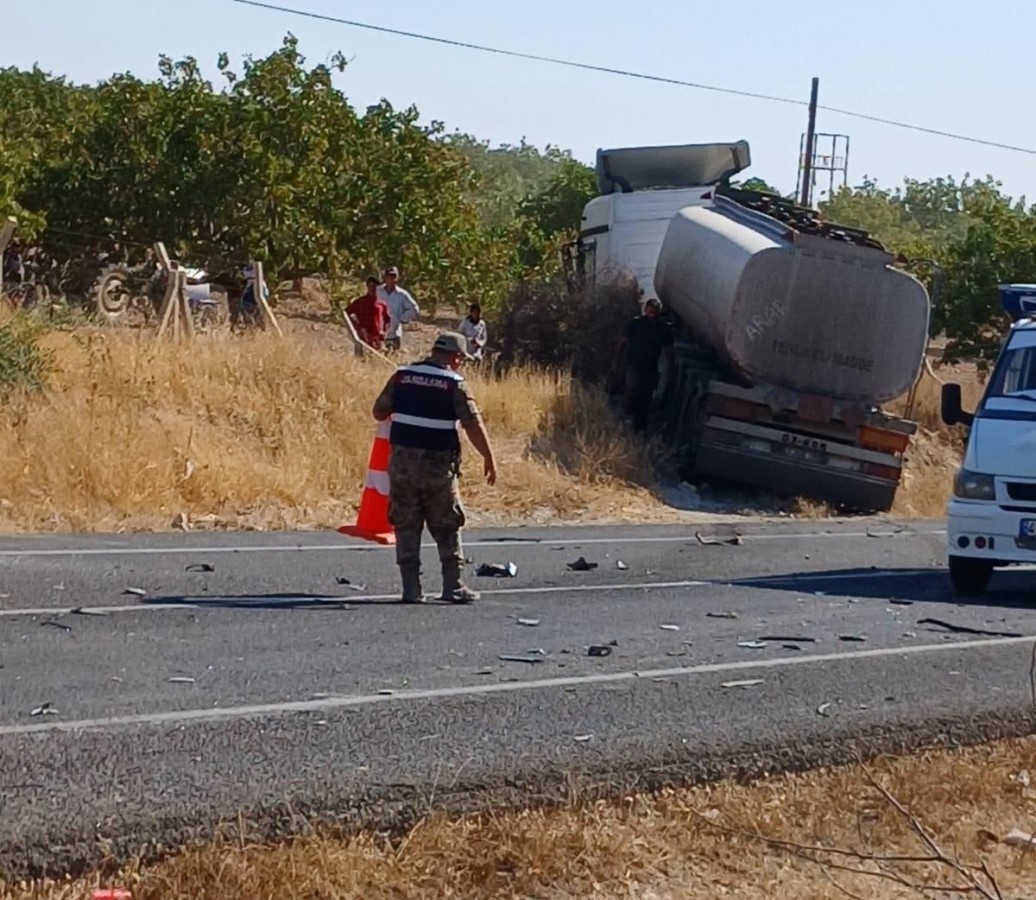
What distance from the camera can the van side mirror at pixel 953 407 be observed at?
44.8 feet

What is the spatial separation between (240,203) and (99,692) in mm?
23310

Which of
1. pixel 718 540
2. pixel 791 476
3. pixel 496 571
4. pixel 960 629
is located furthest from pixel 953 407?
pixel 791 476

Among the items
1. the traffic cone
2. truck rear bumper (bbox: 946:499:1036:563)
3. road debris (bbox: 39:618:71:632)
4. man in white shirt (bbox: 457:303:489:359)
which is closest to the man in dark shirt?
man in white shirt (bbox: 457:303:489:359)

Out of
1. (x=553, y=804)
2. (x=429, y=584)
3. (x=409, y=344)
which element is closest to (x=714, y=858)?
(x=553, y=804)

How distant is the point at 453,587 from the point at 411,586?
0.29 meters

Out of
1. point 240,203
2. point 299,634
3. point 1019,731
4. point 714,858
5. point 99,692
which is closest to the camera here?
point 714,858

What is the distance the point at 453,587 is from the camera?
11.4 m

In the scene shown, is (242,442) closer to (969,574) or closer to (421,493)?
(421,493)

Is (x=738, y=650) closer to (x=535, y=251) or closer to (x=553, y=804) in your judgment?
(x=553, y=804)

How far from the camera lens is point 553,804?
6660 millimetres

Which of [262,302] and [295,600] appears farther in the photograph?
[262,302]

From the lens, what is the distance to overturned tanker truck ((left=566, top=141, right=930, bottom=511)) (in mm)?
20016

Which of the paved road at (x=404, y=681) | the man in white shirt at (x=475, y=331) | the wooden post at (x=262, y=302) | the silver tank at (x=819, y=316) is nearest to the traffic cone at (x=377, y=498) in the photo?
the paved road at (x=404, y=681)

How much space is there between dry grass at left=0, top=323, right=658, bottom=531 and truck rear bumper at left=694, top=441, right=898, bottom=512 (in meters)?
0.85
